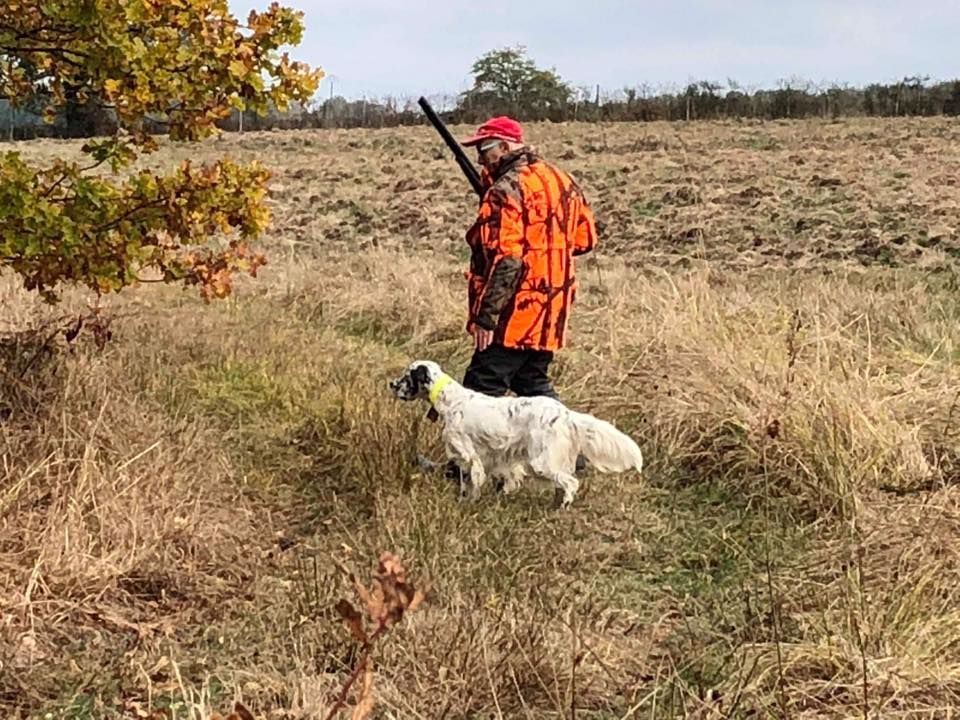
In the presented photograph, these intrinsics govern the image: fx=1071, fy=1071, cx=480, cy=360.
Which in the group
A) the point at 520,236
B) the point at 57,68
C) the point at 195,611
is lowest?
the point at 195,611

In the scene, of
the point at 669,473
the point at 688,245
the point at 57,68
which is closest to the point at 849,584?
the point at 669,473

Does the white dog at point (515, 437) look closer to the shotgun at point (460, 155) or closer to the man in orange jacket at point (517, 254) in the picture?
the man in orange jacket at point (517, 254)

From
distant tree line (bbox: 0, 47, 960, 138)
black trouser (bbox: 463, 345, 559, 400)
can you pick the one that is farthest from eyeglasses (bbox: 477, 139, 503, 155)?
distant tree line (bbox: 0, 47, 960, 138)

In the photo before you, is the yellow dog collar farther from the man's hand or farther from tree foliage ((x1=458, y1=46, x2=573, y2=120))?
tree foliage ((x1=458, y1=46, x2=573, y2=120))

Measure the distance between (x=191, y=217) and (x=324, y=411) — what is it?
6.19ft

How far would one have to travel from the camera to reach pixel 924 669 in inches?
133

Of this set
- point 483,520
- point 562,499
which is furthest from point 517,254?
point 483,520

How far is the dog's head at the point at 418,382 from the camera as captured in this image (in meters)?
5.55

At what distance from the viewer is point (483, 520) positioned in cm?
504

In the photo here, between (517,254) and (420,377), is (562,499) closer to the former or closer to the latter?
(420,377)

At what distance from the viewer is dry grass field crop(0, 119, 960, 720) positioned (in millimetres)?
3523

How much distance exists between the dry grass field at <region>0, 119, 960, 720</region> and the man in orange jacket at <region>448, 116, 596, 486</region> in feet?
2.46

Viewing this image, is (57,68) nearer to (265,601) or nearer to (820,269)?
(265,601)

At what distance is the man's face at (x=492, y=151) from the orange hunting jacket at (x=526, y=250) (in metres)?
0.05
